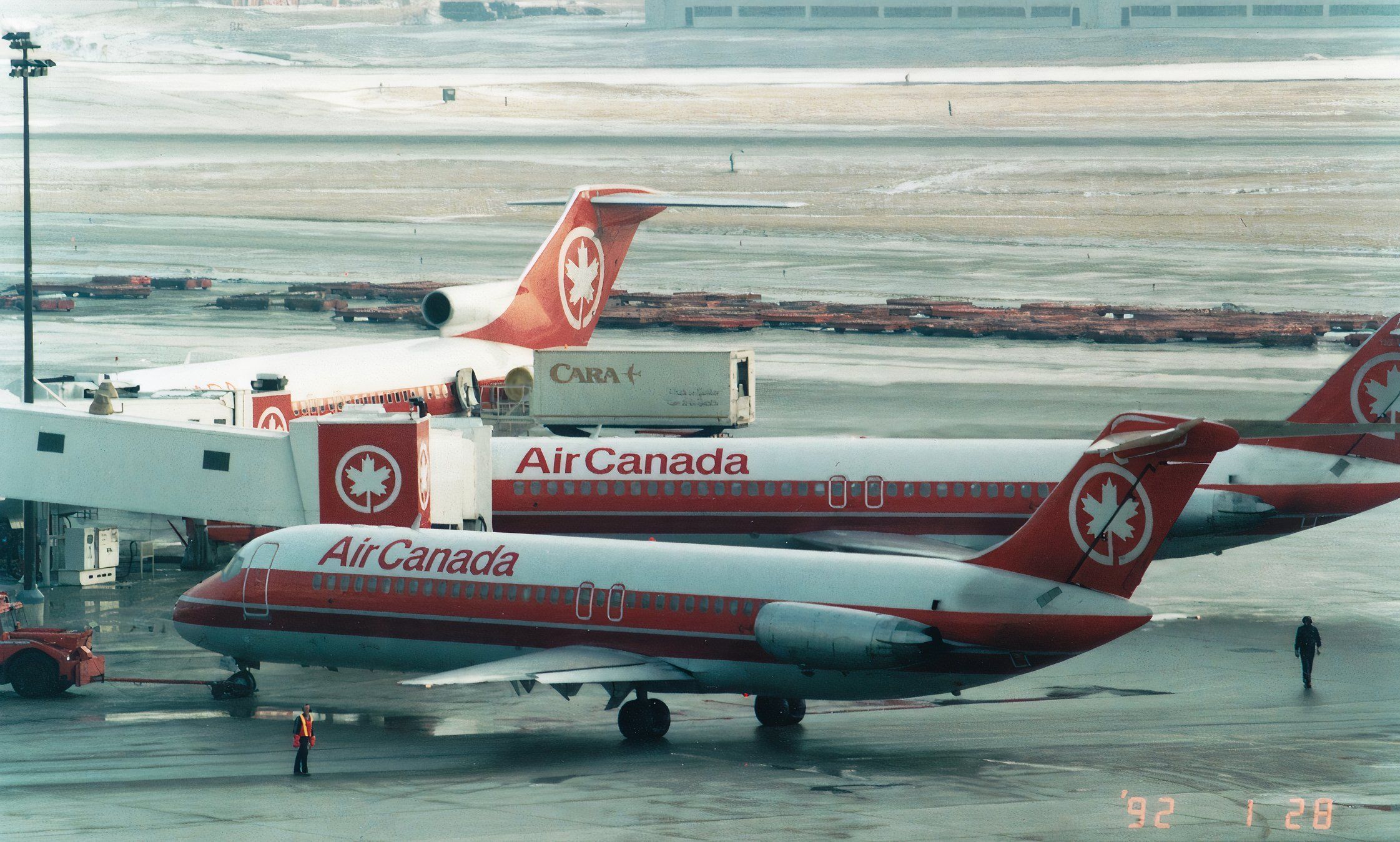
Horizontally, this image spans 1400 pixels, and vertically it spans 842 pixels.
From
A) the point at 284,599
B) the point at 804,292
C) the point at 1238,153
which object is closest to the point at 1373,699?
the point at 284,599

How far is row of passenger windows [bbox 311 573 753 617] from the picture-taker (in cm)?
3212

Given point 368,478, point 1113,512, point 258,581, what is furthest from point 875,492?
point 258,581

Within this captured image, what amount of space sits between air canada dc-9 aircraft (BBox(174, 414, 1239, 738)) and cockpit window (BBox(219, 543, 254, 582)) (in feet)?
0.38

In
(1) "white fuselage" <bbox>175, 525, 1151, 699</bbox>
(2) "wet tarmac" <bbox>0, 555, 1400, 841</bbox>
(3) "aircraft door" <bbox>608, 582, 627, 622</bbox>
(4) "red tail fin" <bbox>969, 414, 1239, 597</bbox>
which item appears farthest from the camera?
(3) "aircraft door" <bbox>608, 582, 627, 622</bbox>

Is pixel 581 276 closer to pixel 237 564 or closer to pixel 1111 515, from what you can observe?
pixel 237 564

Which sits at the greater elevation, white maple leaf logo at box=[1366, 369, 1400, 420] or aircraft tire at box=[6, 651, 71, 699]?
white maple leaf logo at box=[1366, 369, 1400, 420]

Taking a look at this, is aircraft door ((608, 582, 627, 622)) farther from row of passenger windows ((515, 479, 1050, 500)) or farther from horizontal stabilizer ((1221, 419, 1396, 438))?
row of passenger windows ((515, 479, 1050, 500))

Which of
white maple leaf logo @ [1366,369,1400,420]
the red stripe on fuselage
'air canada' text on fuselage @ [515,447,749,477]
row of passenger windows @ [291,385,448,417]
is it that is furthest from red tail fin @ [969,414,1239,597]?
row of passenger windows @ [291,385,448,417]

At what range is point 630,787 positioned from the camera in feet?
93.5

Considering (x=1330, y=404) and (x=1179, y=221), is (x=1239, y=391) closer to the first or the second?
(x=1330, y=404)

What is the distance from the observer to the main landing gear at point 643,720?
3212 cm

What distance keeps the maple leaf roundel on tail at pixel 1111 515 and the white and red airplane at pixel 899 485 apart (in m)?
12.1

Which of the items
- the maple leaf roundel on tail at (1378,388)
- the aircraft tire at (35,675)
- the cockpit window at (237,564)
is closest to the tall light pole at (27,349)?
the aircraft tire at (35,675)

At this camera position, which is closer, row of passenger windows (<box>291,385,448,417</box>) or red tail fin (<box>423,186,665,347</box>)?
row of passenger windows (<box>291,385,448,417</box>)
